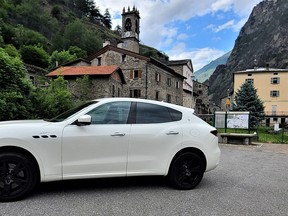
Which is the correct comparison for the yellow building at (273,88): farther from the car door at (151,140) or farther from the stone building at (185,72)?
the car door at (151,140)

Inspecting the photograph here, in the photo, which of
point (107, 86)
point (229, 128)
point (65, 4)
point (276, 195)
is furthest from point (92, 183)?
point (65, 4)

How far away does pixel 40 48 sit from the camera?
5666cm

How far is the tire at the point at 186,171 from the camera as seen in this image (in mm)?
5035

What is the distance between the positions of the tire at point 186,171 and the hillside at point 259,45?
91.8 meters

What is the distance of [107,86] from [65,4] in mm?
110286

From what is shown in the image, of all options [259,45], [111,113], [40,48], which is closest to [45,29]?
[40,48]

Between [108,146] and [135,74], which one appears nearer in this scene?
[108,146]

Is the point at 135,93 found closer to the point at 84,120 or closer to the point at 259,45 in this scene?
the point at 84,120

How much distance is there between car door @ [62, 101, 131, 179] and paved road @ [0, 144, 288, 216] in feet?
1.41

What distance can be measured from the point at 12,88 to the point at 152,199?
9438 millimetres

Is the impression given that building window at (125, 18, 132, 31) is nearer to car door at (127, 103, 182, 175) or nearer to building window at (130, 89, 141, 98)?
building window at (130, 89, 141, 98)

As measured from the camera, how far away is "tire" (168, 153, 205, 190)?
5035 mm

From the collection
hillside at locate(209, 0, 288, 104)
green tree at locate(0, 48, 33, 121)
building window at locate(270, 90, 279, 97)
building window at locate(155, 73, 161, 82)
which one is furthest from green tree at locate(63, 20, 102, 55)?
green tree at locate(0, 48, 33, 121)

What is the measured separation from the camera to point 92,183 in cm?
523
